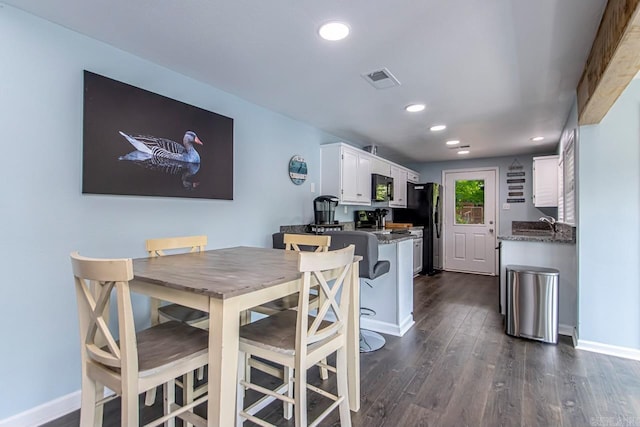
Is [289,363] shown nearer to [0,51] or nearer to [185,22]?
[185,22]

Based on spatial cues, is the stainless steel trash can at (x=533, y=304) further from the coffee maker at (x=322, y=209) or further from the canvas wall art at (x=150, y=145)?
the canvas wall art at (x=150, y=145)

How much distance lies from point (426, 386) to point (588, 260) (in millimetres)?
1757

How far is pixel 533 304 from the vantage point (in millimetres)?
2889

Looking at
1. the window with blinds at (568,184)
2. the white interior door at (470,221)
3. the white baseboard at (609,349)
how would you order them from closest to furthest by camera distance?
1. the white baseboard at (609,349)
2. the window with blinds at (568,184)
3. the white interior door at (470,221)

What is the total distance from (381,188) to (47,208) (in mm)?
3793

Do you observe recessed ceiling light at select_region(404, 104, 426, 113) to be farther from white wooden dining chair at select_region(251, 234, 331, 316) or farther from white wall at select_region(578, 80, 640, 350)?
white wooden dining chair at select_region(251, 234, 331, 316)

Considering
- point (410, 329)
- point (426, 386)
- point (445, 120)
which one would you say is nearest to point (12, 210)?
point (426, 386)

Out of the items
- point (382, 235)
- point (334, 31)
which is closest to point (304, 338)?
point (334, 31)

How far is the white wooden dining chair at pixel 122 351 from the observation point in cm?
112

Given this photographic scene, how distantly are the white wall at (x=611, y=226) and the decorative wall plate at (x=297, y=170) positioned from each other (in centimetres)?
252

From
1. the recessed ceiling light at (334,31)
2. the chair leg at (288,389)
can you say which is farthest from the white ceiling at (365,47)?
the chair leg at (288,389)

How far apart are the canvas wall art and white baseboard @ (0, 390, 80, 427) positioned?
3.87 ft

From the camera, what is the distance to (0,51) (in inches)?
63.1

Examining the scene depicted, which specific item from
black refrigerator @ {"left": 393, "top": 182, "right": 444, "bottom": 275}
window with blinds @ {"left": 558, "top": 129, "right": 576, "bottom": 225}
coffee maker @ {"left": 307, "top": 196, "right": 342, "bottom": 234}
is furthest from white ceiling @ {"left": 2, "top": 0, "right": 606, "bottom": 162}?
black refrigerator @ {"left": 393, "top": 182, "right": 444, "bottom": 275}
